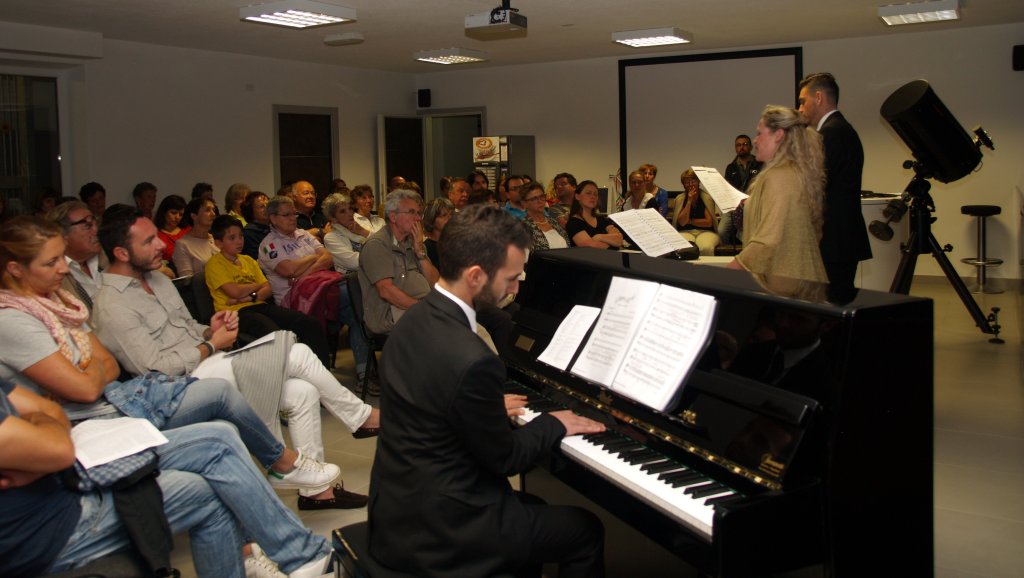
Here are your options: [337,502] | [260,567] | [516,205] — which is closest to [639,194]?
[516,205]

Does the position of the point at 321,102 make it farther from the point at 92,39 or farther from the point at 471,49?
the point at 92,39

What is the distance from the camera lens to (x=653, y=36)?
26.0 ft

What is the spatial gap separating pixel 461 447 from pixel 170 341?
1610 millimetres

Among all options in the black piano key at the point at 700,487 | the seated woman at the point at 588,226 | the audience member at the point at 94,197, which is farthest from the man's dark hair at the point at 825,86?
the audience member at the point at 94,197

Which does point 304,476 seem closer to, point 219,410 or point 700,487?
point 219,410

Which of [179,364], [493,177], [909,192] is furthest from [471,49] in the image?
[179,364]

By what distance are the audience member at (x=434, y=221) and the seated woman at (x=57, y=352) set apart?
7.46 feet

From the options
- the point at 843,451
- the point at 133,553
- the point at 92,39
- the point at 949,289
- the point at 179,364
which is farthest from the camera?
the point at 949,289

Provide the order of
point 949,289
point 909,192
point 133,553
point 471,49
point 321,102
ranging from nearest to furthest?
point 133,553
point 909,192
point 949,289
point 471,49
point 321,102

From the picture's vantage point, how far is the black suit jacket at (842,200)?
3.71m

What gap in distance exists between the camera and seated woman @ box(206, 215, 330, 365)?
434cm

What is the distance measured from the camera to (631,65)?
1009cm

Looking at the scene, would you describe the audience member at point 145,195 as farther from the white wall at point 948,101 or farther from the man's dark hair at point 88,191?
the white wall at point 948,101

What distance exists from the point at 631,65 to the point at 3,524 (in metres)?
9.20
